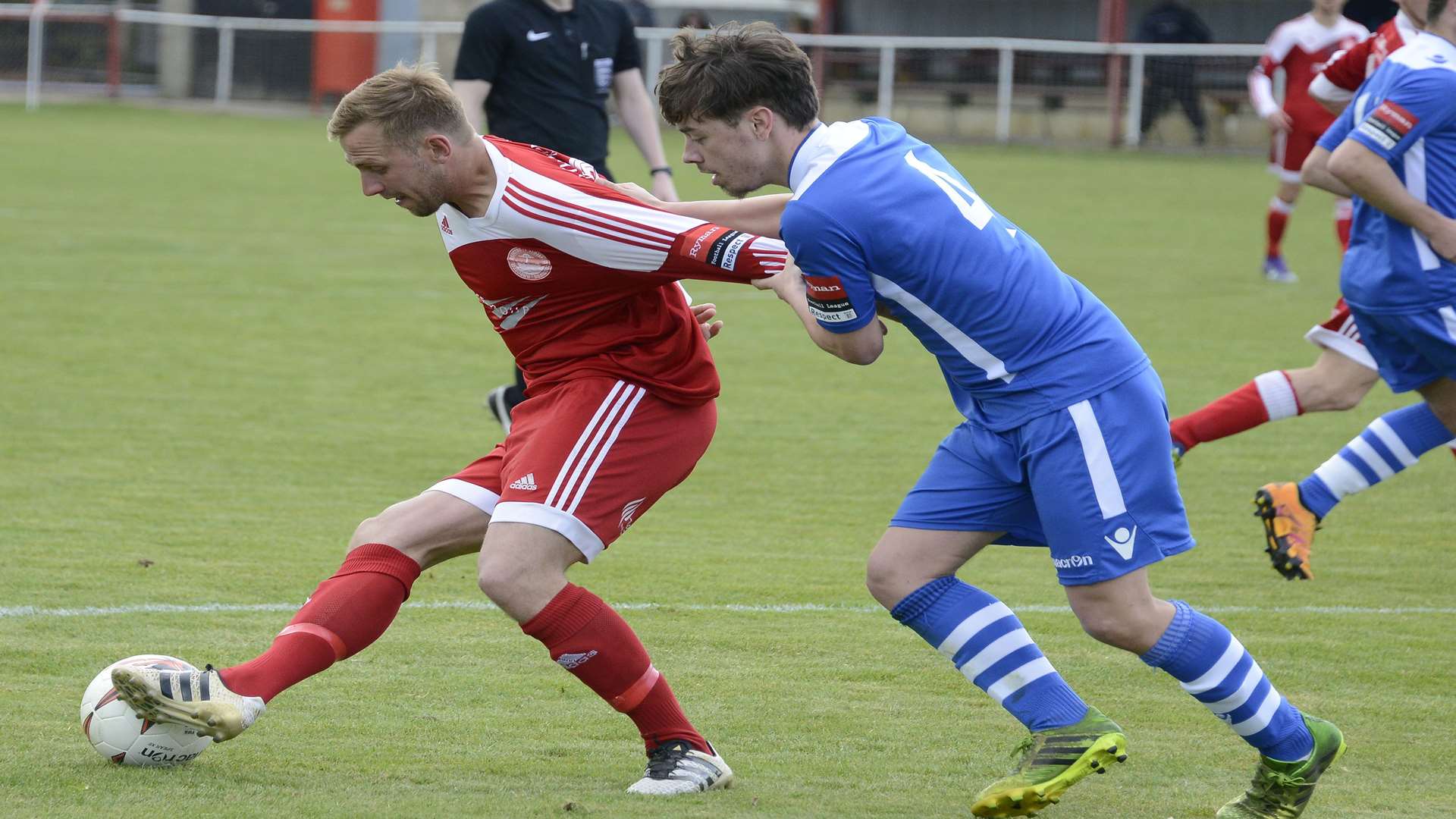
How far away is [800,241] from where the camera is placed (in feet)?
11.3

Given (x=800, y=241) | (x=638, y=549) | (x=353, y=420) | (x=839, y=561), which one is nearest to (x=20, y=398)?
(x=353, y=420)

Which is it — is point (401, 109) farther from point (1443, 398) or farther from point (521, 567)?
point (1443, 398)

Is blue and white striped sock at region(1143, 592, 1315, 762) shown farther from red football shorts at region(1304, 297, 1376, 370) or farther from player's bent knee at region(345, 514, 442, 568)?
red football shorts at region(1304, 297, 1376, 370)

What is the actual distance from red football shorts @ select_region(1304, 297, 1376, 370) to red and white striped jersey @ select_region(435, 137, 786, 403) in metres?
3.03

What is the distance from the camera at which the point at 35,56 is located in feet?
98.5

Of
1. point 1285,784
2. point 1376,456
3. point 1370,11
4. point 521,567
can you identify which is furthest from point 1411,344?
point 1370,11

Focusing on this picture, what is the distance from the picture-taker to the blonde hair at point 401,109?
12.3 feet

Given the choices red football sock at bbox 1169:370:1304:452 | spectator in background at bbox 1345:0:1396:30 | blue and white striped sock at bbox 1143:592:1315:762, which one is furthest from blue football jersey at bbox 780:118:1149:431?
spectator in background at bbox 1345:0:1396:30

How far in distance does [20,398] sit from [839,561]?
4.50 meters

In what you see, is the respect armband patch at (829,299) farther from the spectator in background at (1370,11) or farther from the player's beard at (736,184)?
the spectator in background at (1370,11)

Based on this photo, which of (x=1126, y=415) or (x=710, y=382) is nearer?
(x=1126, y=415)

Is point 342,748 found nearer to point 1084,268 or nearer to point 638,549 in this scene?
point 638,549

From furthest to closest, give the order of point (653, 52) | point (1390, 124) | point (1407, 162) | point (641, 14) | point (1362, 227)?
1. point (641, 14)
2. point (653, 52)
3. point (1362, 227)
4. point (1407, 162)
5. point (1390, 124)

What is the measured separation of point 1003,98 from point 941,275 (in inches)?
961
